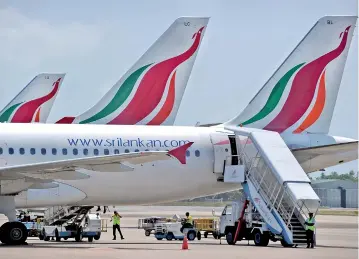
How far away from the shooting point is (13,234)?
3428 cm

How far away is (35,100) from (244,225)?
22377 mm

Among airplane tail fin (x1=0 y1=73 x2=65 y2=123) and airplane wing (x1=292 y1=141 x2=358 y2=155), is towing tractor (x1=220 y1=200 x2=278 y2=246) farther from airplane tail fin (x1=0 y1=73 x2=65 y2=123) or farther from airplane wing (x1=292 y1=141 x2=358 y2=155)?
airplane tail fin (x1=0 y1=73 x2=65 y2=123)

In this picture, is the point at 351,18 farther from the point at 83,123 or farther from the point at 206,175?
the point at 83,123

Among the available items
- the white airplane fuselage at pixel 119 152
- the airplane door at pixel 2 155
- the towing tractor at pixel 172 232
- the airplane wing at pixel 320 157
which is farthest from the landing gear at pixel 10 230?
the airplane wing at pixel 320 157

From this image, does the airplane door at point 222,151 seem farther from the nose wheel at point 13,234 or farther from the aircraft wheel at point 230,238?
the nose wheel at point 13,234

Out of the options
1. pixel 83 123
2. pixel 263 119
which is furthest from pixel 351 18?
pixel 83 123

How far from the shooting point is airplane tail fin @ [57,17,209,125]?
1677 inches

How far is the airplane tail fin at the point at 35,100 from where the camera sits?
54.8m

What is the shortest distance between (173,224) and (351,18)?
471 inches

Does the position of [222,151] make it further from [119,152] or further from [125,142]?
[119,152]

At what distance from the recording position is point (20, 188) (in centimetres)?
3453

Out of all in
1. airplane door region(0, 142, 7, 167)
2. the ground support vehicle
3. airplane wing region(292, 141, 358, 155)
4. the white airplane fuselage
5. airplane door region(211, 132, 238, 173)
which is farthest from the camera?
the ground support vehicle

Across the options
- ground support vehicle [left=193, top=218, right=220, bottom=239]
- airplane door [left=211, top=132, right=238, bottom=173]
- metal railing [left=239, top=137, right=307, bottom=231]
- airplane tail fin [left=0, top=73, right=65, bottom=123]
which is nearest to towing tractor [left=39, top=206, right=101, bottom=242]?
airplane door [left=211, top=132, right=238, bottom=173]

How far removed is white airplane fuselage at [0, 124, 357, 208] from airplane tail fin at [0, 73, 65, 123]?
1670 cm
